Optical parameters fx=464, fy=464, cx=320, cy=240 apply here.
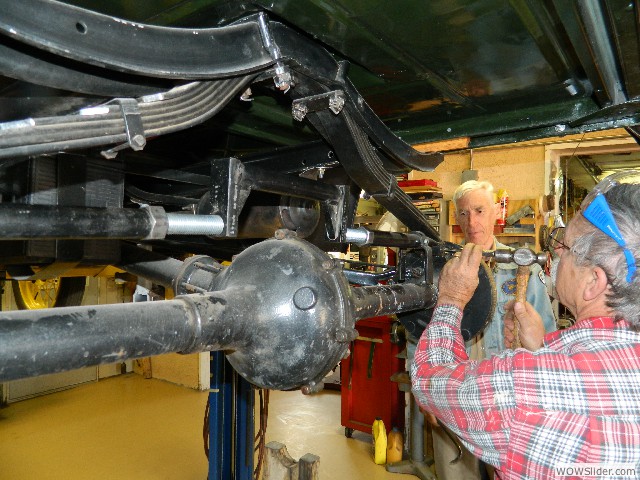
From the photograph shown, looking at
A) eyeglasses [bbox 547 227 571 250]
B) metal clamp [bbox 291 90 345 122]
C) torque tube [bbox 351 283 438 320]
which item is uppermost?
metal clamp [bbox 291 90 345 122]

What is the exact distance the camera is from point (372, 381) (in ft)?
13.2

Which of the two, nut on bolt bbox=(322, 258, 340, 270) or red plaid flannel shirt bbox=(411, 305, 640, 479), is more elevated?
nut on bolt bbox=(322, 258, 340, 270)

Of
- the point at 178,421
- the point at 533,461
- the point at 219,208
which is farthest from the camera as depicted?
the point at 178,421

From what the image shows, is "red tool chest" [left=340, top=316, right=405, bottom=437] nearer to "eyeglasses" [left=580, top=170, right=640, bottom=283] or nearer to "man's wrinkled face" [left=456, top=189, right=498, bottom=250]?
"man's wrinkled face" [left=456, top=189, right=498, bottom=250]

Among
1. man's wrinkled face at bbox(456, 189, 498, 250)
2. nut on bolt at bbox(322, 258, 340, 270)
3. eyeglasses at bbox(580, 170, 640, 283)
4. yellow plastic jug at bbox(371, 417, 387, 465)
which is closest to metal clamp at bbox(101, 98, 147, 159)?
nut on bolt at bbox(322, 258, 340, 270)

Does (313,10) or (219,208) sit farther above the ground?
(313,10)

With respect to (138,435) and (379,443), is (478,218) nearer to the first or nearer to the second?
(379,443)

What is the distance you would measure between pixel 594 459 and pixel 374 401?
312cm

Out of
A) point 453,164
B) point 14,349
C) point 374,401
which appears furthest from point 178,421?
point 14,349

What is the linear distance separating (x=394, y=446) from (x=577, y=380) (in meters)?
2.89

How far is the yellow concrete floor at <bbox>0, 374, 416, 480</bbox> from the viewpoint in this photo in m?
3.36

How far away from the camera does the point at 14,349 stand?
0.51 metres

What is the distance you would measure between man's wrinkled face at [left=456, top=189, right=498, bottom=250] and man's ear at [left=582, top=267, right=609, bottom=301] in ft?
5.26

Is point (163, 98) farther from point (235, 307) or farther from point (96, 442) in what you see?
point (96, 442)
